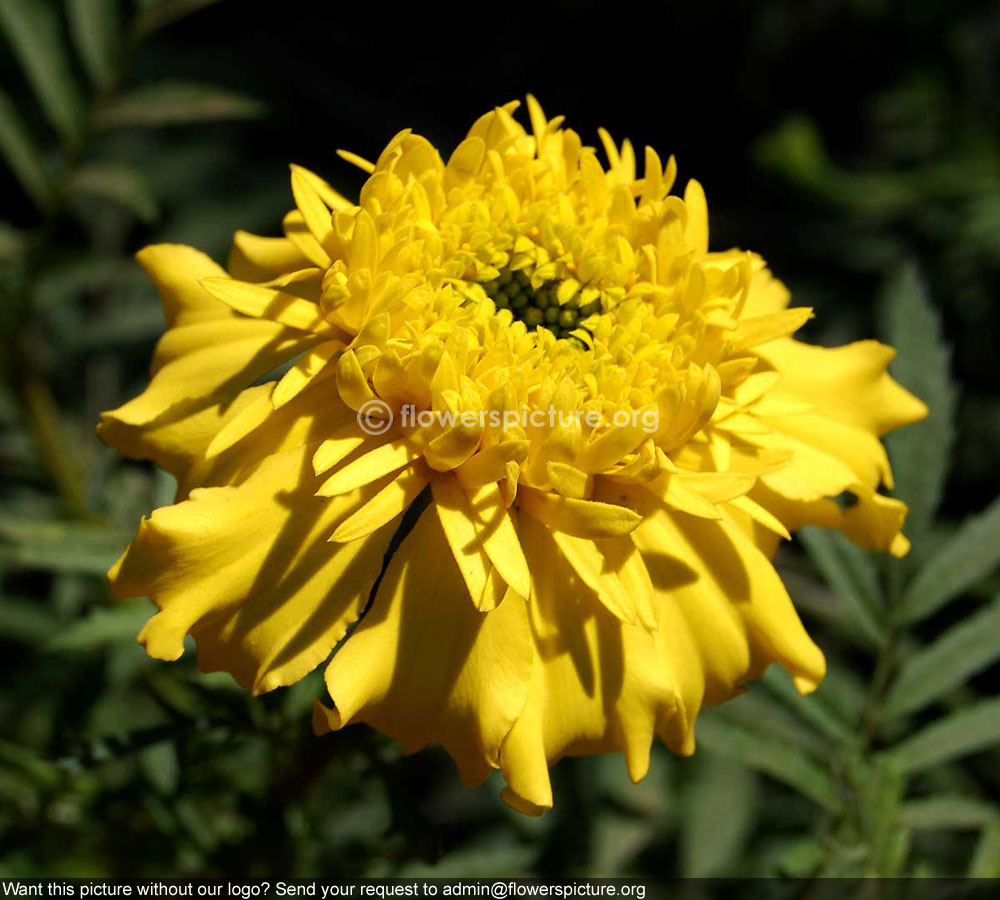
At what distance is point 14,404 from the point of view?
8.09 ft

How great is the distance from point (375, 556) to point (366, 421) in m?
0.18

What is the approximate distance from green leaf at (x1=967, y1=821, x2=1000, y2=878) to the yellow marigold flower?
496 mm

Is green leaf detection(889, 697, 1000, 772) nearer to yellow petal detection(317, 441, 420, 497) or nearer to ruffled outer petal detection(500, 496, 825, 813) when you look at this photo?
ruffled outer petal detection(500, 496, 825, 813)

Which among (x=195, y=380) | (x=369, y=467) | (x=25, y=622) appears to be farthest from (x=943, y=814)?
(x=25, y=622)

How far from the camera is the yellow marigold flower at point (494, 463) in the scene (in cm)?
128

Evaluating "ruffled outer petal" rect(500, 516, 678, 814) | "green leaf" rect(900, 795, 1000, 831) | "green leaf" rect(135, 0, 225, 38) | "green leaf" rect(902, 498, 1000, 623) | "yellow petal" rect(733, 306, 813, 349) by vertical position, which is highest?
"green leaf" rect(135, 0, 225, 38)

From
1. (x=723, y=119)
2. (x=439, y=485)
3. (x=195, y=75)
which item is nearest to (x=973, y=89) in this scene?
(x=723, y=119)

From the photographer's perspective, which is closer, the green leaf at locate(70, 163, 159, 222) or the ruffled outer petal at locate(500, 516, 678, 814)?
the ruffled outer petal at locate(500, 516, 678, 814)

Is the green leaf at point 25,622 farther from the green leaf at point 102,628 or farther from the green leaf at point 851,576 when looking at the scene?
the green leaf at point 851,576

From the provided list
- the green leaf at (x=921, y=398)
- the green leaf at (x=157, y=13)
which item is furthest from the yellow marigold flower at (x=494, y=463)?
the green leaf at (x=157, y=13)

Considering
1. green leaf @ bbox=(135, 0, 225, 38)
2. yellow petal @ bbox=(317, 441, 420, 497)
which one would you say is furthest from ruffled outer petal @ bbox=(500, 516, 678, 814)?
green leaf @ bbox=(135, 0, 225, 38)

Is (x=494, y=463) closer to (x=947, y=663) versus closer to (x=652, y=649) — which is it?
(x=652, y=649)

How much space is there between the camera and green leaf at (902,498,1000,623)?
1795 millimetres

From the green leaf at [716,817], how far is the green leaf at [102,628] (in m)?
1.28
